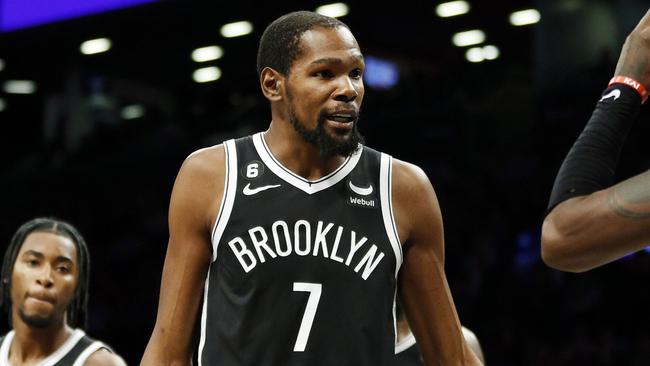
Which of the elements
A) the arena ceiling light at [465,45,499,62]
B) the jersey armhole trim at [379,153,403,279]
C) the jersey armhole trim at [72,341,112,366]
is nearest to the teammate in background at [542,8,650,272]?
the jersey armhole trim at [379,153,403,279]

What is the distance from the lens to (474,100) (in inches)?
458

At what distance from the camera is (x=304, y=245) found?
2.97 metres

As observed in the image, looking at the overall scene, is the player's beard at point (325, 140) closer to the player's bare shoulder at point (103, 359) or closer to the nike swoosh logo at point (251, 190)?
the nike swoosh logo at point (251, 190)

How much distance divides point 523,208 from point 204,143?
4803 millimetres

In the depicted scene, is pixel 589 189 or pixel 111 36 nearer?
pixel 589 189

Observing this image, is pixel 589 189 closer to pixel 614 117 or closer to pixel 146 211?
pixel 614 117

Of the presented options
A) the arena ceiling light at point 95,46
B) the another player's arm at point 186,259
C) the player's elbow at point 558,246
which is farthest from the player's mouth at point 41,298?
the arena ceiling light at point 95,46

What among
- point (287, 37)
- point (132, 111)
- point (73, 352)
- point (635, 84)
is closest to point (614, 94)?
point (635, 84)

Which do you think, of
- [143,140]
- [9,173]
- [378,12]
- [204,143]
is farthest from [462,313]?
[9,173]

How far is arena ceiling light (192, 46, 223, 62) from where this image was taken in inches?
576

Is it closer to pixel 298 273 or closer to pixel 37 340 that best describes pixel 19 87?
pixel 37 340

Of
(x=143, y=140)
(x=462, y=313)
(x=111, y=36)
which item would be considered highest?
(x=111, y=36)

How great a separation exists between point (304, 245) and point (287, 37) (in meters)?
0.63

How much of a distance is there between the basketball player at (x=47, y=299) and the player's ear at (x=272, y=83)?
6.64 ft
